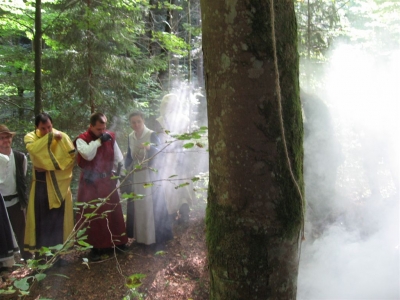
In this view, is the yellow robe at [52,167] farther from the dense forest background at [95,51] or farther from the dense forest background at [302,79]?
the dense forest background at [95,51]

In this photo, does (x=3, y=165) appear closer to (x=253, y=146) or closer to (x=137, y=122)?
(x=137, y=122)

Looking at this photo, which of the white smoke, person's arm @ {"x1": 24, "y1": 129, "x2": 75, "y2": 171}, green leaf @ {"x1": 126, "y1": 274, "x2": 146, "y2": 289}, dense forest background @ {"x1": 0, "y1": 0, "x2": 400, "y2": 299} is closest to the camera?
green leaf @ {"x1": 126, "y1": 274, "x2": 146, "y2": 289}

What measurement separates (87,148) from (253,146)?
12.4ft

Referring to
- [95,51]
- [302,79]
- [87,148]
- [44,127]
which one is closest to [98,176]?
[87,148]

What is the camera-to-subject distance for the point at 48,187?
4.66 m

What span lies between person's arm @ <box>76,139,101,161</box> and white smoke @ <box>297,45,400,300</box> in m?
3.73

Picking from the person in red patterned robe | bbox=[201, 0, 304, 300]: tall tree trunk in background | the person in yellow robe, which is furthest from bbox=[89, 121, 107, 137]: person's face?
bbox=[201, 0, 304, 300]: tall tree trunk in background

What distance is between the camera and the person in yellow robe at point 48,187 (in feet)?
14.9

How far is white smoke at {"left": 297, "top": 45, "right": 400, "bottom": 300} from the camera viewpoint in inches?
218

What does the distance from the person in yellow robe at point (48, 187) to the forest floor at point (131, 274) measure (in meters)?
0.46

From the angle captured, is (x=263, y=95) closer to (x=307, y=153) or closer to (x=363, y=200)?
(x=307, y=153)

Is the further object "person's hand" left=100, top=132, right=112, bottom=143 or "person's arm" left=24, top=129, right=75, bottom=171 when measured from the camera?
"person's hand" left=100, top=132, right=112, bottom=143

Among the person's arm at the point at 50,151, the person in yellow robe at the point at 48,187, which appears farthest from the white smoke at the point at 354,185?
the person's arm at the point at 50,151

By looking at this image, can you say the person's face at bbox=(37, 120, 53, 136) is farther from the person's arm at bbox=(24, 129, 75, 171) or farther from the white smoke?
the white smoke
